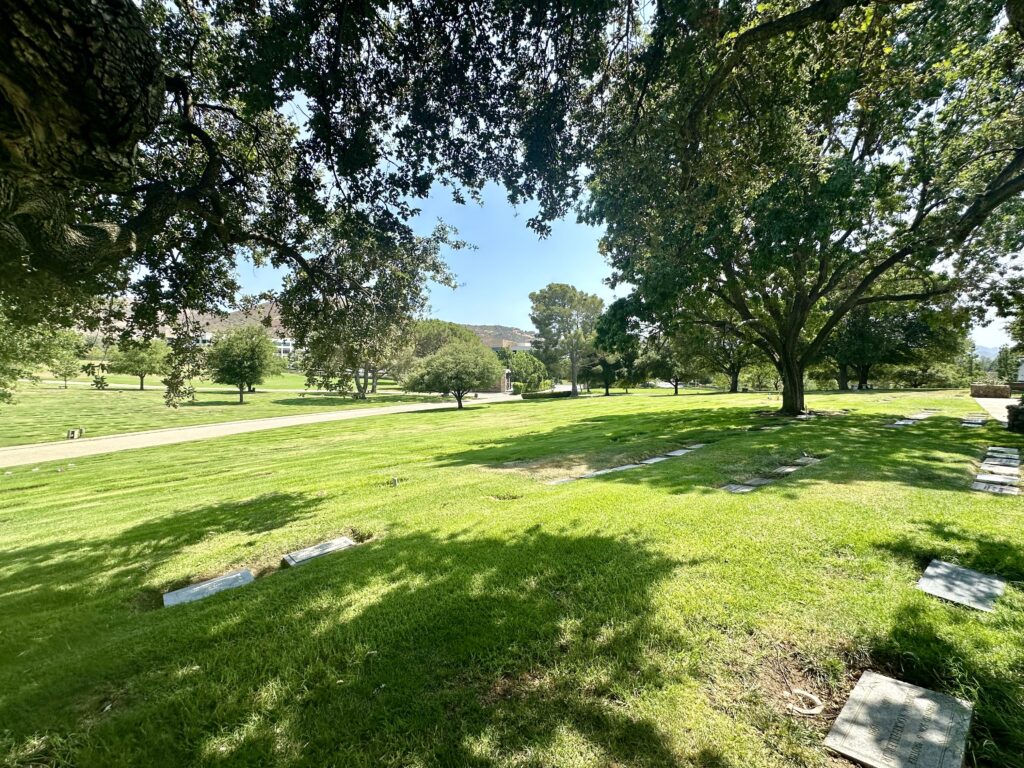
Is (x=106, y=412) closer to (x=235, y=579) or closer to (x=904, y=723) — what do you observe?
(x=235, y=579)

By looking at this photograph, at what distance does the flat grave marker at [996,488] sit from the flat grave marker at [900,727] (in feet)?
14.9

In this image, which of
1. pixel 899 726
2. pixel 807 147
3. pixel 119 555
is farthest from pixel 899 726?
pixel 807 147

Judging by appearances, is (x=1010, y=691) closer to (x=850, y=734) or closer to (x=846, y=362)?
(x=850, y=734)

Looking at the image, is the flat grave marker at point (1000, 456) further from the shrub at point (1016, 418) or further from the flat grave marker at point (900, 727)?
the flat grave marker at point (900, 727)

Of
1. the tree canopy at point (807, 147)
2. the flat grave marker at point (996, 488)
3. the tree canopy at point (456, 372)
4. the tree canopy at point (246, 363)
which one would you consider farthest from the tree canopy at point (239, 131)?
the tree canopy at point (246, 363)

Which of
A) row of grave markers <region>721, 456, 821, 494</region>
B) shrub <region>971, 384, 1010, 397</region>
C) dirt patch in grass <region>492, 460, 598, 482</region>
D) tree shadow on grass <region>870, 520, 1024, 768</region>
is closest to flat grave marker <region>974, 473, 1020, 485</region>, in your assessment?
row of grave markers <region>721, 456, 821, 494</region>

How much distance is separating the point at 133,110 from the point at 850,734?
4.78 meters

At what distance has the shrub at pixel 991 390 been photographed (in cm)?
1772

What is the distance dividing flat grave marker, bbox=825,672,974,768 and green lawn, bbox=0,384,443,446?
21422 millimetres

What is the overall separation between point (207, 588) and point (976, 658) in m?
5.16

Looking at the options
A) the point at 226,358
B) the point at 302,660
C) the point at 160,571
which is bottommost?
the point at 160,571

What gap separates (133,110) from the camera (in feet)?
6.88

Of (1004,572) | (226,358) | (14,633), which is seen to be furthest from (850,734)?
(226,358)

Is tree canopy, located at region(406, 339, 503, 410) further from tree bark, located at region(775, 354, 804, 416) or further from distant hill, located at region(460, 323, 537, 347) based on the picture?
distant hill, located at region(460, 323, 537, 347)
